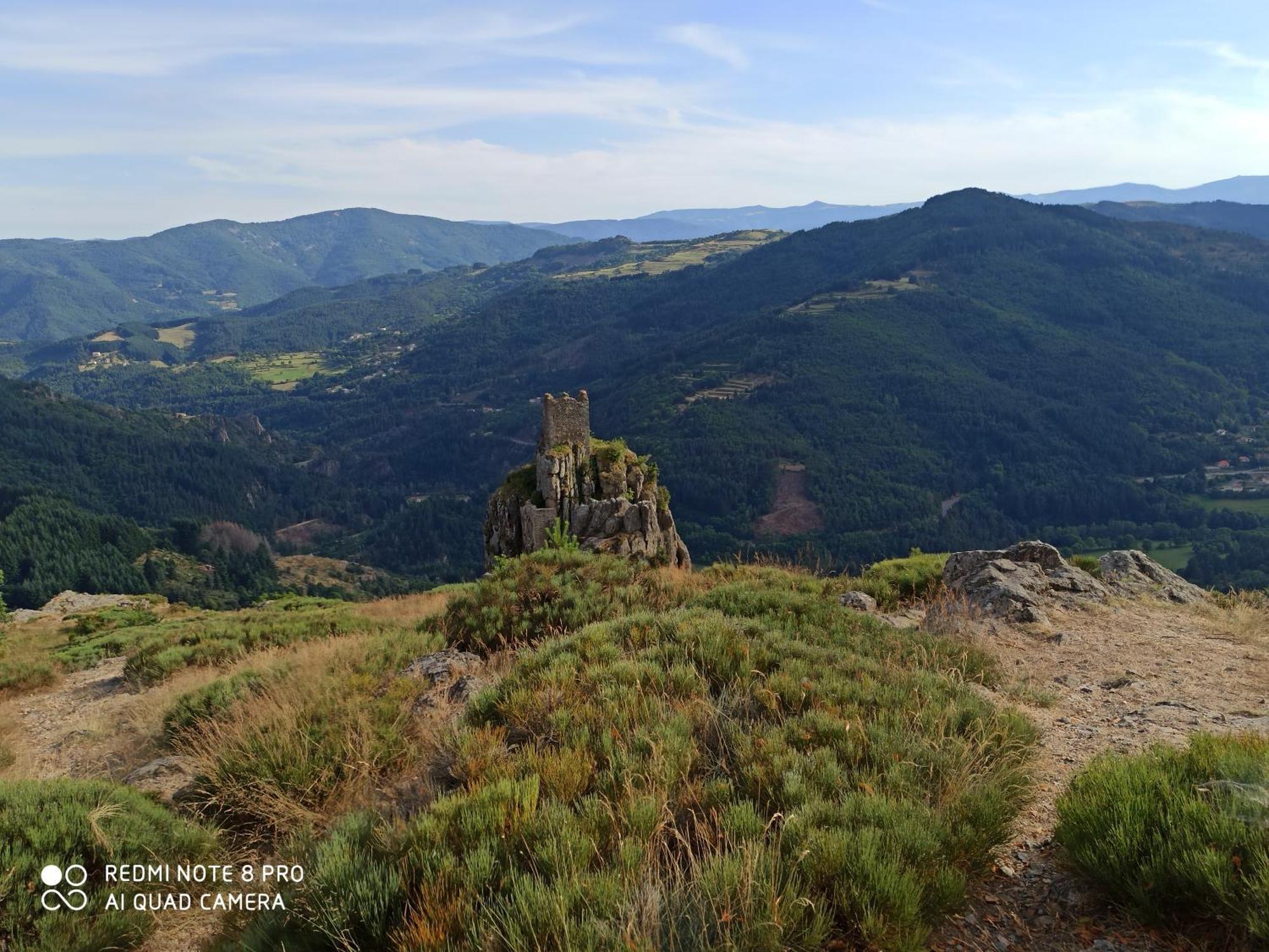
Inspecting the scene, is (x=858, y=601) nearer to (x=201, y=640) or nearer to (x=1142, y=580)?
(x=1142, y=580)

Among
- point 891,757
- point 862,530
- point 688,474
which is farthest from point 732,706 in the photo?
point 688,474

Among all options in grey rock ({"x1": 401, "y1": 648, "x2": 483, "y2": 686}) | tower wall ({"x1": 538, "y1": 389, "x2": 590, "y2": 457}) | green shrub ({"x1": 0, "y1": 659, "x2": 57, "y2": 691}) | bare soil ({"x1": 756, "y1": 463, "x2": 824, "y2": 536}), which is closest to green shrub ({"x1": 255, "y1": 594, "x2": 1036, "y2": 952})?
grey rock ({"x1": 401, "y1": 648, "x2": 483, "y2": 686})

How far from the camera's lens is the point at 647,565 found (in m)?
13.3

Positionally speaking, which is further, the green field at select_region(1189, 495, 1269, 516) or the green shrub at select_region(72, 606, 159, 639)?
the green field at select_region(1189, 495, 1269, 516)

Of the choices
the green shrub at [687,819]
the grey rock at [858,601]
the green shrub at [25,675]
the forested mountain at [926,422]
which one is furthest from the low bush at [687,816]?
the forested mountain at [926,422]

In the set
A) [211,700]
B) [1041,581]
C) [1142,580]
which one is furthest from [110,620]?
[1142,580]

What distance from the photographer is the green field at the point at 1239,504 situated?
96125 mm

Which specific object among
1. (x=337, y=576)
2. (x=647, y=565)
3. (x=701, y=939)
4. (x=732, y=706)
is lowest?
(x=337, y=576)

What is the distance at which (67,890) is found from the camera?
184 inches

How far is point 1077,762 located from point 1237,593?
12.3 metres

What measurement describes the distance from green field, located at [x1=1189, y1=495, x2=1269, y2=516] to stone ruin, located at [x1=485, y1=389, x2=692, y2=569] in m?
109

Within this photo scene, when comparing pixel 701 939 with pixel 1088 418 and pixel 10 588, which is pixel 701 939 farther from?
pixel 1088 418

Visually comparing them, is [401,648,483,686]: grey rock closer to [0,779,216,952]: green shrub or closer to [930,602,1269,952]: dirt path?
[0,779,216,952]: green shrub

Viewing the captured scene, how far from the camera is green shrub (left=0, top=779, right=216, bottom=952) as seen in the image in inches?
170
